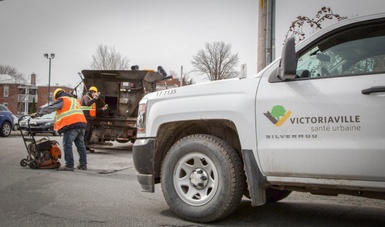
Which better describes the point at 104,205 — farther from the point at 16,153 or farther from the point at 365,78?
the point at 16,153

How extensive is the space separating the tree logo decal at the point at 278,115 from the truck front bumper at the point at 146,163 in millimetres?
1446

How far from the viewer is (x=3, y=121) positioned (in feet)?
62.6

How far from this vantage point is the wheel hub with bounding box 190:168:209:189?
4039 mm

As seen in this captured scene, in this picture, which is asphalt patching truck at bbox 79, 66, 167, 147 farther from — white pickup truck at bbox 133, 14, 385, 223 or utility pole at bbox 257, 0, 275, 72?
white pickup truck at bbox 133, 14, 385, 223

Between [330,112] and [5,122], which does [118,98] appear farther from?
[330,112]

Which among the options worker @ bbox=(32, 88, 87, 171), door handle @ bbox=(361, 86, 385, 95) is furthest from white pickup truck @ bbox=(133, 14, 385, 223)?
worker @ bbox=(32, 88, 87, 171)

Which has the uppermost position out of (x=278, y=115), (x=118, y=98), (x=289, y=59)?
(x=118, y=98)

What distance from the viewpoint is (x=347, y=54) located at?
12.1ft

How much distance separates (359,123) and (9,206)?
13.5 ft

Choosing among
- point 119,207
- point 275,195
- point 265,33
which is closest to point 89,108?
point 265,33

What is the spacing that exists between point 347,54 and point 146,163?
243 centimetres

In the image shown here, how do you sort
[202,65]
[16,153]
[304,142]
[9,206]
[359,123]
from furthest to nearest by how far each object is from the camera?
[202,65] → [16,153] → [9,206] → [304,142] → [359,123]

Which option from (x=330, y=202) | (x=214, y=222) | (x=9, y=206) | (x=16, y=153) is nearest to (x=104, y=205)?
(x=9, y=206)

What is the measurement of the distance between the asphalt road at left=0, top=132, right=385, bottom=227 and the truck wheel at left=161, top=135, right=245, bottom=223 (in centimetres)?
19
